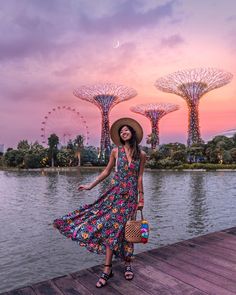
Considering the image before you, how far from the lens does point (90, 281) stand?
4.05m

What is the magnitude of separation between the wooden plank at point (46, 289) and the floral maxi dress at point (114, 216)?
612 mm

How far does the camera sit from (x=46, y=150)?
87.6 m

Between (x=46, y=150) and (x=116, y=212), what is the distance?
85.6m

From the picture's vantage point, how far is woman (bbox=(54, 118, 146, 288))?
→ 4138 mm

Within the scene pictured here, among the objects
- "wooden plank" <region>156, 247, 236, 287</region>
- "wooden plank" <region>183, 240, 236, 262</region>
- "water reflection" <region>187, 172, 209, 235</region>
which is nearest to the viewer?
"wooden plank" <region>156, 247, 236, 287</region>

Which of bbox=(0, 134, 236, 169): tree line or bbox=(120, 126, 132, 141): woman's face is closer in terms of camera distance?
bbox=(120, 126, 132, 141): woman's face

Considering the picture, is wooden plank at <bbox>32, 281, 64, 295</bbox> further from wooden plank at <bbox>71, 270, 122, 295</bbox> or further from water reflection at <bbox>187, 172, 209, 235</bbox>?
water reflection at <bbox>187, 172, 209, 235</bbox>

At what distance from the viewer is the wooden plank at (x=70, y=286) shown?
375 centimetres

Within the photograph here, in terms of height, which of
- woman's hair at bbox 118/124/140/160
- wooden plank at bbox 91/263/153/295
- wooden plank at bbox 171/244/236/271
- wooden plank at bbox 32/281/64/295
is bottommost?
wooden plank at bbox 32/281/64/295

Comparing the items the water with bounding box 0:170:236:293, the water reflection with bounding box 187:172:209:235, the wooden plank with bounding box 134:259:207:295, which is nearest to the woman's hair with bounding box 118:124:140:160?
the wooden plank with bounding box 134:259:207:295

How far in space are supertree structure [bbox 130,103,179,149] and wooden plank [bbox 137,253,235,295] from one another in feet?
260

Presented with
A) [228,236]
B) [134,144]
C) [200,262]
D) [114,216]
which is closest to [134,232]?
[114,216]

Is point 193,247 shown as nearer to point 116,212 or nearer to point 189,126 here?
point 116,212

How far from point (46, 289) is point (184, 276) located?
5.67 feet
